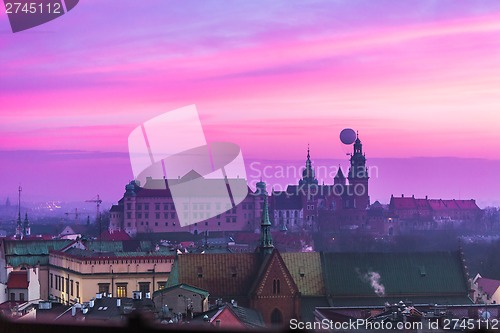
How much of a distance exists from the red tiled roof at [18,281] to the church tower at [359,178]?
10792 centimetres

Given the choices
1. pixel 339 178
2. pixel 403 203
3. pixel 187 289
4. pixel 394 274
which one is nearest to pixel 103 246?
pixel 394 274

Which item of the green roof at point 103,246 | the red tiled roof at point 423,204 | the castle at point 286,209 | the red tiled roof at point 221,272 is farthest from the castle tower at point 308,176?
the red tiled roof at point 221,272

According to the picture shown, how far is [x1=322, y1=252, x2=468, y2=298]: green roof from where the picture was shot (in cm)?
5438

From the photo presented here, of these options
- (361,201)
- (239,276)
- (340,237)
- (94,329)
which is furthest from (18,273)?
(361,201)

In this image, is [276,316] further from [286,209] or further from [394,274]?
[286,209]

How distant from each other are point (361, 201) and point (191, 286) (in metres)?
120

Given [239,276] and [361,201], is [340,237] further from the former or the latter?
[239,276]

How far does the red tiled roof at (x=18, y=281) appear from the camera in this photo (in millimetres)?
60938

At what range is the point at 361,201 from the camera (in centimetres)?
16788

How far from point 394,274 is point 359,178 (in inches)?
4552

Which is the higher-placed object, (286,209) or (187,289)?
(286,209)

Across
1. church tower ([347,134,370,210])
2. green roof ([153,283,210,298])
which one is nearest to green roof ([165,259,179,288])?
green roof ([153,283,210,298])

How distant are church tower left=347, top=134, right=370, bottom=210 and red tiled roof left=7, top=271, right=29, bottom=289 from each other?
354 feet

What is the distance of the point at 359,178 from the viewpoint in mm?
170375
